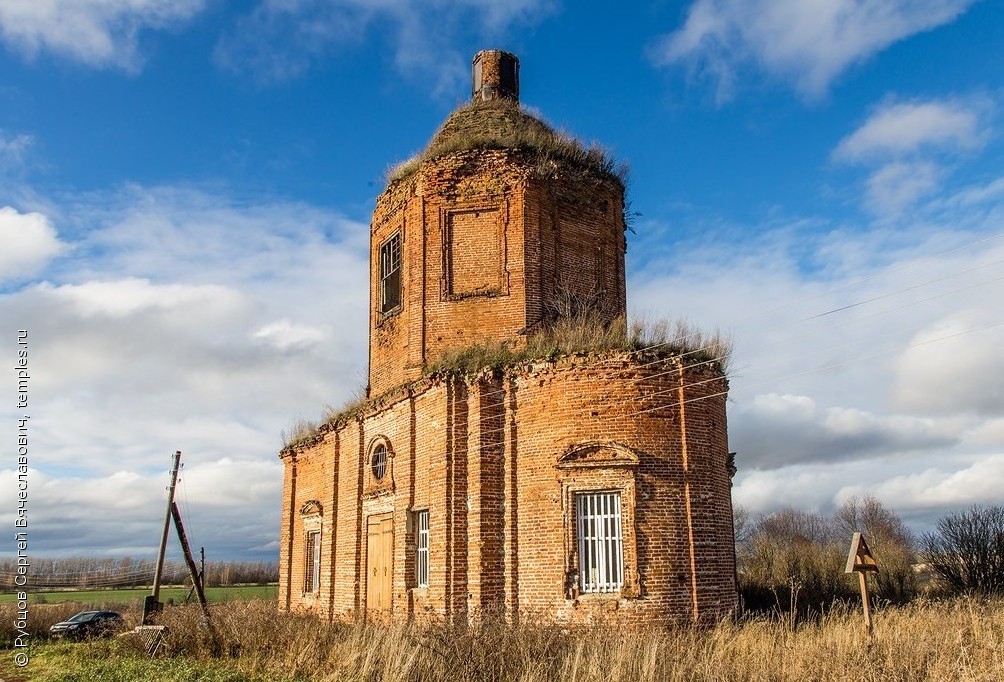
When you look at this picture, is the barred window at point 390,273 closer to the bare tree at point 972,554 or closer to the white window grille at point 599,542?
the white window grille at point 599,542

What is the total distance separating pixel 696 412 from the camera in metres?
14.3

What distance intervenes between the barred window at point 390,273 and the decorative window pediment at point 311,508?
207 inches

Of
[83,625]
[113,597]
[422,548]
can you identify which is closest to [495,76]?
[422,548]

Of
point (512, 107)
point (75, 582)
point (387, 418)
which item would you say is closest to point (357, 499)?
point (387, 418)

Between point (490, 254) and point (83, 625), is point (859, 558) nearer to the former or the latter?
point (490, 254)

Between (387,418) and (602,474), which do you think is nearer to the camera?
(602,474)

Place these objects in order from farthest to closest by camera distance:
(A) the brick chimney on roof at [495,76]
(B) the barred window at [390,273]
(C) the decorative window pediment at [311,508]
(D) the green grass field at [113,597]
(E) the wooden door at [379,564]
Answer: (D) the green grass field at [113,597] → (A) the brick chimney on roof at [495,76] → (C) the decorative window pediment at [311,508] → (B) the barred window at [390,273] → (E) the wooden door at [379,564]

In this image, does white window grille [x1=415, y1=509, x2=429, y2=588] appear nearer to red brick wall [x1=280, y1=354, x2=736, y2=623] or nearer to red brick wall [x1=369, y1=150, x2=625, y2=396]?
red brick wall [x1=280, y1=354, x2=736, y2=623]

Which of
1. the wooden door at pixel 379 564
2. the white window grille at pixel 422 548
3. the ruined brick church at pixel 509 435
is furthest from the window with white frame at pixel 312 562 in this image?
the white window grille at pixel 422 548

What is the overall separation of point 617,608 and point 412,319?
7.62 meters

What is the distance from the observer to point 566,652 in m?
10.5

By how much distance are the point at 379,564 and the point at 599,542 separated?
529 centimetres

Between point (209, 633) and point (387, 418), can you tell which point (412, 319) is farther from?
point (209, 633)

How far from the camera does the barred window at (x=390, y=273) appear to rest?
18.7 m
